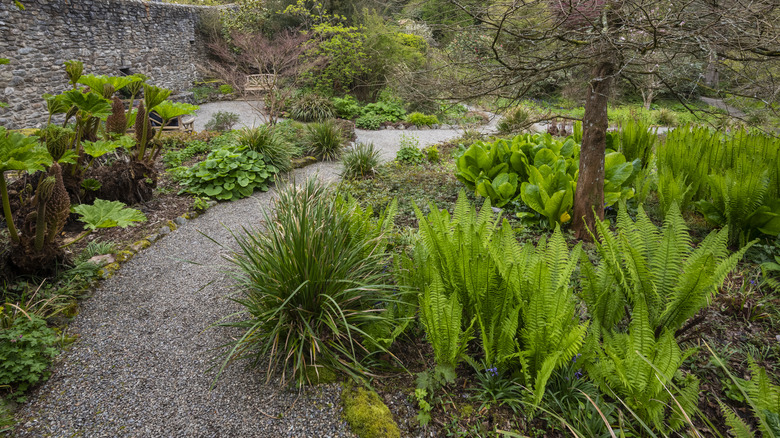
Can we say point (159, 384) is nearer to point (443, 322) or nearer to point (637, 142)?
point (443, 322)

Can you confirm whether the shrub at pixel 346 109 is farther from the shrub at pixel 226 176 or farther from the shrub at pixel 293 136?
the shrub at pixel 226 176

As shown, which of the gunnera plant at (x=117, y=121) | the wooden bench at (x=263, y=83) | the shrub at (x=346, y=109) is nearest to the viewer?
the gunnera plant at (x=117, y=121)

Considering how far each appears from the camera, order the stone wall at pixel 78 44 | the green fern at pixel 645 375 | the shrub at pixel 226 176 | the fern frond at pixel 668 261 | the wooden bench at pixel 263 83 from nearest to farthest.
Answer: the green fern at pixel 645 375
the fern frond at pixel 668 261
the shrub at pixel 226 176
the stone wall at pixel 78 44
the wooden bench at pixel 263 83

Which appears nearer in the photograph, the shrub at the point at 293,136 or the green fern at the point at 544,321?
the green fern at the point at 544,321

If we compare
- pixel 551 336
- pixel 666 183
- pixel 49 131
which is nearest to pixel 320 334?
pixel 551 336

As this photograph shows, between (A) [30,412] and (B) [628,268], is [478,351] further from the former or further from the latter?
(A) [30,412]

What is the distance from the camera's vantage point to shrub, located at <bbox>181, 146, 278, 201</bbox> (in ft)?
15.2

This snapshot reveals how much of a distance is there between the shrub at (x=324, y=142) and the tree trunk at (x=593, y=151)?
4.44 meters

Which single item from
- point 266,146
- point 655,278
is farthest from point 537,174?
point 266,146

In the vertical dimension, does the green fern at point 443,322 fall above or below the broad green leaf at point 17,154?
below

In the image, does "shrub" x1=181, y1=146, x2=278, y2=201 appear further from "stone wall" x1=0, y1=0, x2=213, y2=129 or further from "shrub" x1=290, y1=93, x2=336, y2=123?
"stone wall" x1=0, y1=0, x2=213, y2=129

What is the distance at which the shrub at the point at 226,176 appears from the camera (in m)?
4.63

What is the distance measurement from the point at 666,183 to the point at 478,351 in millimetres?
2411

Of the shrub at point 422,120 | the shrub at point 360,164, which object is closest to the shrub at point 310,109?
the shrub at point 422,120
